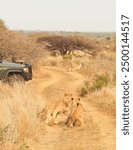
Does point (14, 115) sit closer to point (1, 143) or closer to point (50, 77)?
point (1, 143)

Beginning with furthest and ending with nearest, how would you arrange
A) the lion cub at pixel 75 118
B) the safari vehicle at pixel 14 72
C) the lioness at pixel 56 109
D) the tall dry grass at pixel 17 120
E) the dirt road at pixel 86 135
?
the safari vehicle at pixel 14 72 → the lioness at pixel 56 109 → the lion cub at pixel 75 118 → the dirt road at pixel 86 135 → the tall dry grass at pixel 17 120

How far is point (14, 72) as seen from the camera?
18.4 metres

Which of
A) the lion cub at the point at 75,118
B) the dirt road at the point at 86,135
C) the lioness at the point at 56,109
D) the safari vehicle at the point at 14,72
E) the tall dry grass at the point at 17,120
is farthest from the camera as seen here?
the safari vehicle at the point at 14,72

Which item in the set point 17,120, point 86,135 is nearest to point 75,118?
point 86,135

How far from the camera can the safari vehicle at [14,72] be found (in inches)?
702

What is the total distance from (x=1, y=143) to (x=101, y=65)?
21.2 metres

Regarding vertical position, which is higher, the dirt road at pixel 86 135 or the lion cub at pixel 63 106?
the lion cub at pixel 63 106

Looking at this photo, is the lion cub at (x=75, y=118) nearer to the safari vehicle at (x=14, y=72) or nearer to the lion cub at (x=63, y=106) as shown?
the lion cub at (x=63, y=106)

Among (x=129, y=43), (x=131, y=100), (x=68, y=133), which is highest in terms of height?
(x=129, y=43)

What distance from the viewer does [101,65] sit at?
97.6 feet

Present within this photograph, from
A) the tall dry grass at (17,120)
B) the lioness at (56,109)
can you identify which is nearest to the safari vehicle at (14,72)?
the tall dry grass at (17,120)

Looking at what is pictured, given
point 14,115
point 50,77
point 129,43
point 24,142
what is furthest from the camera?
point 50,77

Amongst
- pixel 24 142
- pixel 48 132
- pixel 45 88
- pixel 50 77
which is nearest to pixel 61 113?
pixel 48 132

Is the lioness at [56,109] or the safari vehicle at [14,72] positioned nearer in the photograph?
the lioness at [56,109]
